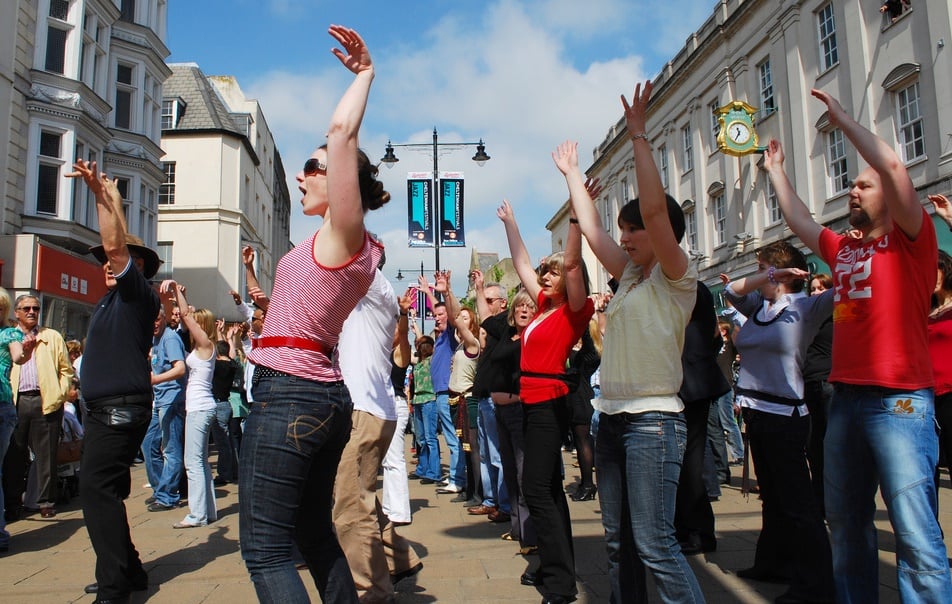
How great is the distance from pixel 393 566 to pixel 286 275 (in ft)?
8.50

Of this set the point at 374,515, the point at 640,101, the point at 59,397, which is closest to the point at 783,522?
the point at 374,515

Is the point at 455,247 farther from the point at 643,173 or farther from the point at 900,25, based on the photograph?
the point at 643,173

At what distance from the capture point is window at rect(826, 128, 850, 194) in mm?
19578

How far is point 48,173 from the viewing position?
18453mm

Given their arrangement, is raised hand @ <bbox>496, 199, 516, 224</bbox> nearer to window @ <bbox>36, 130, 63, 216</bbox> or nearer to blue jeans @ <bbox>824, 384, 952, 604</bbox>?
blue jeans @ <bbox>824, 384, 952, 604</bbox>

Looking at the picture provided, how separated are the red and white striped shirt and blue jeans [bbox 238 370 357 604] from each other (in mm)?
62

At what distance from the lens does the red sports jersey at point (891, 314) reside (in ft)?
9.43

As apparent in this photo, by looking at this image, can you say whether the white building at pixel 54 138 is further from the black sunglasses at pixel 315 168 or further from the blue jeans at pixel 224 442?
the black sunglasses at pixel 315 168

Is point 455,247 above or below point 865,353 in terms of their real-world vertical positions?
above

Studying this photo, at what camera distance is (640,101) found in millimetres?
3020

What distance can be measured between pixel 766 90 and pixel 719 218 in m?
5.14

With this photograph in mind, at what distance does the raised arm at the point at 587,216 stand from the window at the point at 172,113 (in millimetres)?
35300

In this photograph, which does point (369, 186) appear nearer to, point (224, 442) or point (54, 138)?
point (224, 442)

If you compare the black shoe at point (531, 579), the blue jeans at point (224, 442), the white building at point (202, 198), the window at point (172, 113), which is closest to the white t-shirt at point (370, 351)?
the black shoe at point (531, 579)
